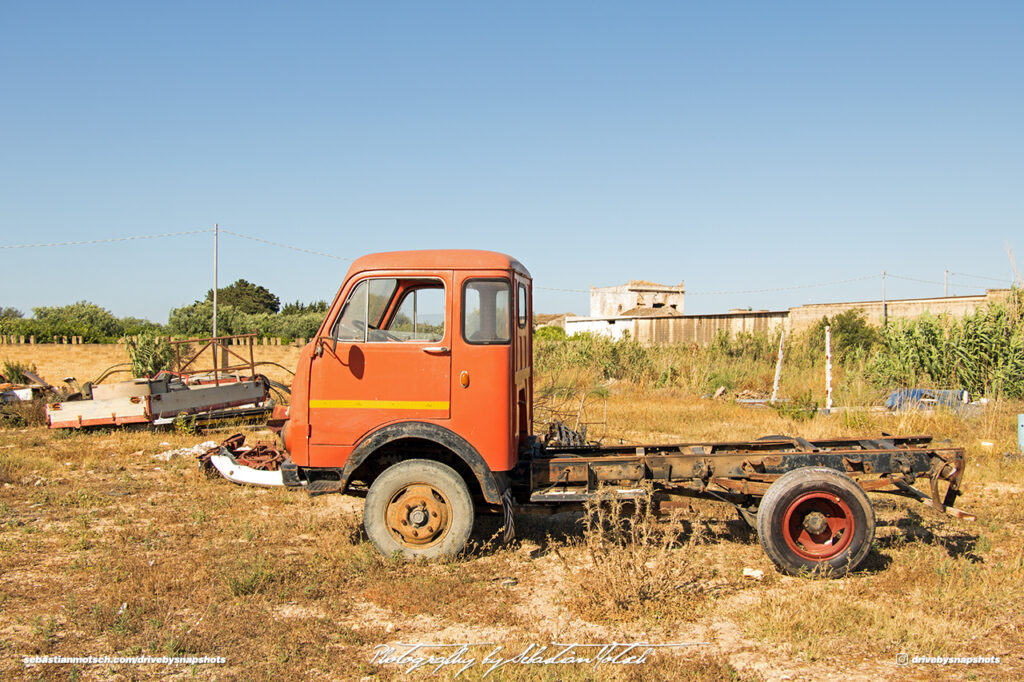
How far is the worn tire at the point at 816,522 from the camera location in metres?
5.25

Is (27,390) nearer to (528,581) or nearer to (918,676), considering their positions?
(528,581)

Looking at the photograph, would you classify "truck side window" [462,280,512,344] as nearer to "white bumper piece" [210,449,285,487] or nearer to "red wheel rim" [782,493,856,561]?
"red wheel rim" [782,493,856,561]

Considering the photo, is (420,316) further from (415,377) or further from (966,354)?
(966,354)

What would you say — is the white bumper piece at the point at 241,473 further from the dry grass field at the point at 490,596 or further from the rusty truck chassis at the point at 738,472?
the rusty truck chassis at the point at 738,472

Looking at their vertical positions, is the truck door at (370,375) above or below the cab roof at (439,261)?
below

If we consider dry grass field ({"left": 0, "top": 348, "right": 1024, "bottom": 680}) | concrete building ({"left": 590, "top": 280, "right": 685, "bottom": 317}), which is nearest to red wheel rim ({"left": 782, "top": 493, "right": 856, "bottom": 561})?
dry grass field ({"left": 0, "top": 348, "right": 1024, "bottom": 680})

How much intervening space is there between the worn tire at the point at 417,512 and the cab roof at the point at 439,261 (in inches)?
63.7

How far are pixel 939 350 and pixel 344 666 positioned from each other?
15.0 m

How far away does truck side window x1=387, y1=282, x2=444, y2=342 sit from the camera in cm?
571

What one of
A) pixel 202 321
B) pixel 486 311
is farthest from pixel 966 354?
pixel 202 321

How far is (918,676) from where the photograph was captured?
12.4 feet

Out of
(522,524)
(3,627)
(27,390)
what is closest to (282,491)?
(522,524)

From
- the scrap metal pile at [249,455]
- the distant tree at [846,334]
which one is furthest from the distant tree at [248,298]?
the scrap metal pile at [249,455]

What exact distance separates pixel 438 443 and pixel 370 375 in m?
0.79
